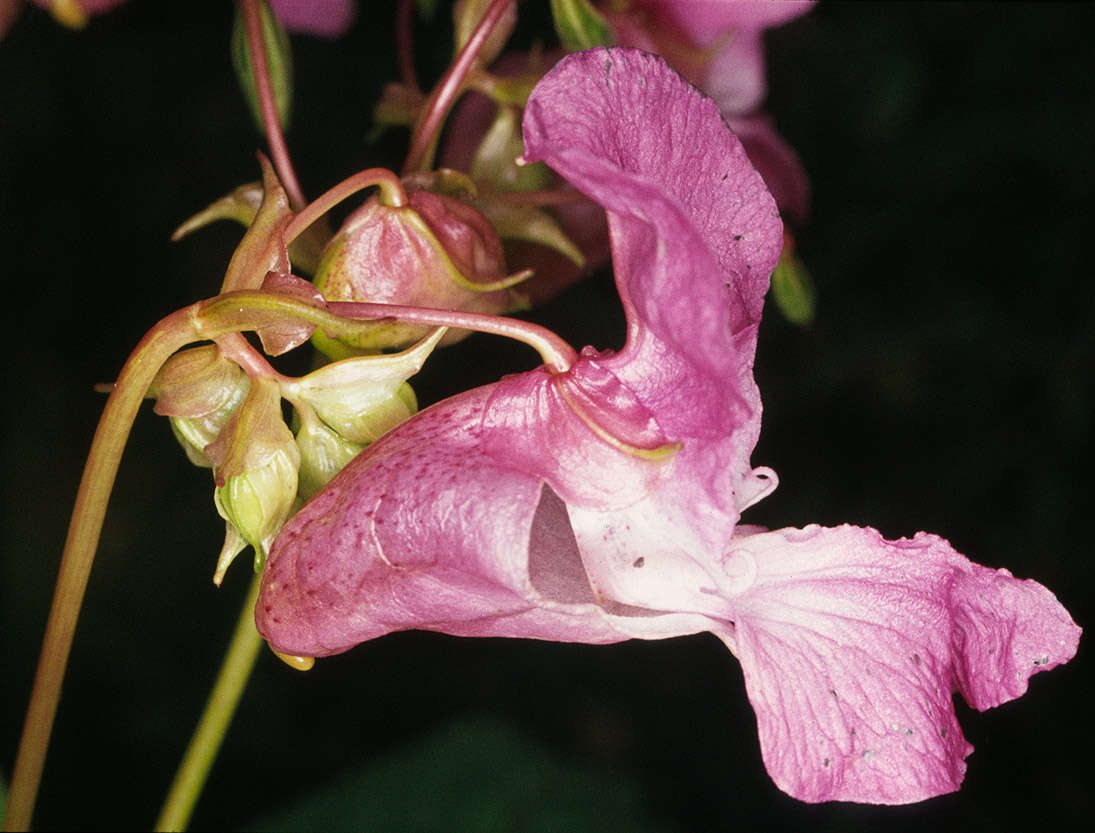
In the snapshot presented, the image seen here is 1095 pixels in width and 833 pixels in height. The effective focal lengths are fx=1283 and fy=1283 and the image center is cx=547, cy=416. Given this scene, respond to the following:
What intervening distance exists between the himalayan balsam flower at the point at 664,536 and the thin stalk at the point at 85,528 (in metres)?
0.06

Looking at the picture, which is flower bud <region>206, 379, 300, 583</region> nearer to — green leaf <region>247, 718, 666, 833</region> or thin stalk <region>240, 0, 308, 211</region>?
thin stalk <region>240, 0, 308, 211</region>

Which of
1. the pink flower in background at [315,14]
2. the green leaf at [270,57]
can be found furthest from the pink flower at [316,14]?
the green leaf at [270,57]

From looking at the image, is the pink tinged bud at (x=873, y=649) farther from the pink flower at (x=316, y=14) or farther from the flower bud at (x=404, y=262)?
the pink flower at (x=316, y=14)

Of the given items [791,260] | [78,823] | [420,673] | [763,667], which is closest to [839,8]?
[791,260]

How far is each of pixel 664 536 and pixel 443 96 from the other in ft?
0.65

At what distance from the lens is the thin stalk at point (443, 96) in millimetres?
484

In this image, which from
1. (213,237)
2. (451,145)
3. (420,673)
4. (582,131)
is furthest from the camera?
(420,673)

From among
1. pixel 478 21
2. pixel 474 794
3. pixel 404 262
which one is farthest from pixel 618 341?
pixel 404 262

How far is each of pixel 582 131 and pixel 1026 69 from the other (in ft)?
2.73

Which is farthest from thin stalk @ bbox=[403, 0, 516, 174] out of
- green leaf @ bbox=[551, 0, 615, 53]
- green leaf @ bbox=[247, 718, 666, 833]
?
green leaf @ bbox=[247, 718, 666, 833]

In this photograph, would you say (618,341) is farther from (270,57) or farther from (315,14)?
(270,57)

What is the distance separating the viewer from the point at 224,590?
3.60 feet

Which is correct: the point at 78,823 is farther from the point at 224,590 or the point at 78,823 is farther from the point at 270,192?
the point at 270,192

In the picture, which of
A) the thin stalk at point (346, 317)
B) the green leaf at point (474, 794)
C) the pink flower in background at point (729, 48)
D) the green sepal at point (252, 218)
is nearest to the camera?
the thin stalk at point (346, 317)
